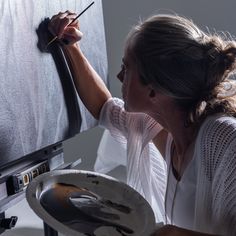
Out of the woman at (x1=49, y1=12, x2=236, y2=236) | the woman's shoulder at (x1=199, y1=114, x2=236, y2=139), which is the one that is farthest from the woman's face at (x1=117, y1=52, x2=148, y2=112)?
the woman's shoulder at (x1=199, y1=114, x2=236, y2=139)

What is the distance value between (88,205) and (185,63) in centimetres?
40

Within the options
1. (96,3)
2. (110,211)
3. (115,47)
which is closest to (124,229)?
(110,211)

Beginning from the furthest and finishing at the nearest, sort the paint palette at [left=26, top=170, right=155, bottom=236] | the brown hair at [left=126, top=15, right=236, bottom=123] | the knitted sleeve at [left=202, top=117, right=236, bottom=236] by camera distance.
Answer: the brown hair at [left=126, top=15, right=236, bottom=123], the knitted sleeve at [left=202, top=117, right=236, bottom=236], the paint palette at [left=26, top=170, right=155, bottom=236]

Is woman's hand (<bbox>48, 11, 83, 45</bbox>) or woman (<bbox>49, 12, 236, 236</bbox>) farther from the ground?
woman's hand (<bbox>48, 11, 83, 45</bbox>)

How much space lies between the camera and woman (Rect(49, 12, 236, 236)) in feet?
3.28

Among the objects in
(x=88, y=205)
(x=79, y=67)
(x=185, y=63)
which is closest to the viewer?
(x=88, y=205)

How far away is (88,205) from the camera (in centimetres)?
95

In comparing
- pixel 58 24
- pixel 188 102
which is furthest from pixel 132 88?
pixel 58 24

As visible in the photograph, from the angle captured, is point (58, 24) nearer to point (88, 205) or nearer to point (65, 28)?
point (65, 28)

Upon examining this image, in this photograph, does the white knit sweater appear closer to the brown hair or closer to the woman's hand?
the brown hair

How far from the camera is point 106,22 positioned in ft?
6.75

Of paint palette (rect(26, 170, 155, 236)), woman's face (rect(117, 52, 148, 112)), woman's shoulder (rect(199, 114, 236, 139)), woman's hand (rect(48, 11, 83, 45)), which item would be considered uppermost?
woman's hand (rect(48, 11, 83, 45))

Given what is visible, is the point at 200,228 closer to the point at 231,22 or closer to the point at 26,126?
the point at 26,126

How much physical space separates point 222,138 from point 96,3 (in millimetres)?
691
